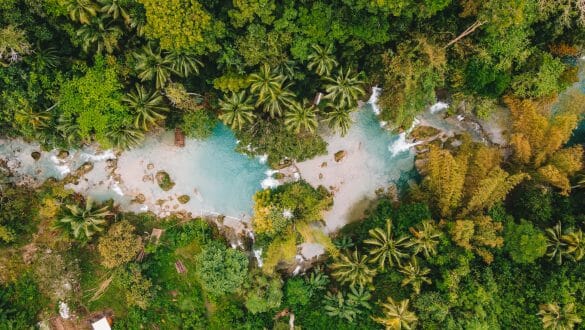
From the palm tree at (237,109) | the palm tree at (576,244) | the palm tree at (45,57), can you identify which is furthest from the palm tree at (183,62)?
the palm tree at (576,244)

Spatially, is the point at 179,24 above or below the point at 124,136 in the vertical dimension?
above

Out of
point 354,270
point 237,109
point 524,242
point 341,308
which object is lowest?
point 341,308

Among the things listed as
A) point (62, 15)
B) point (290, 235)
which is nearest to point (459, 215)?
point (290, 235)

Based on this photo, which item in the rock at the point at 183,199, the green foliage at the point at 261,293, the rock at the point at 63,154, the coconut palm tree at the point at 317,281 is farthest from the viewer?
the rock at the point at 183,199

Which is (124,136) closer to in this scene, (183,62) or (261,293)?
(183,62)

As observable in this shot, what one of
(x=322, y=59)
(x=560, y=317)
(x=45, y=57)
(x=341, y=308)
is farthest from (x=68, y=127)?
(x=560, y=317)

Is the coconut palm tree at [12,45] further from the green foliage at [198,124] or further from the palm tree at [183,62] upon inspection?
the green foliage at [198,124]

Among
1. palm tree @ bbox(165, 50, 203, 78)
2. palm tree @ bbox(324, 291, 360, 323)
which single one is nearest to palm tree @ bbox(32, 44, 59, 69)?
palm tree @ bbox(165, 50, 203, 78)
